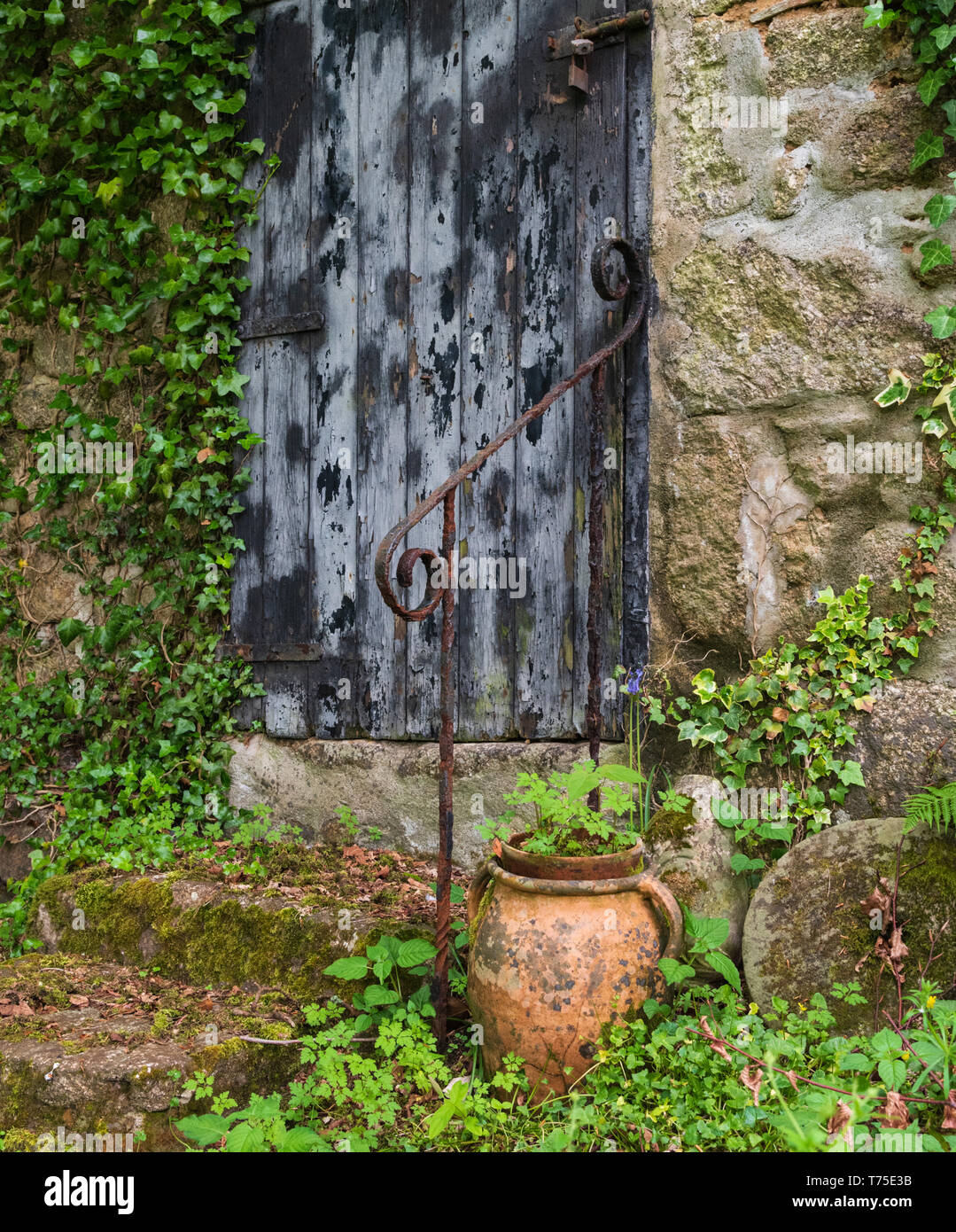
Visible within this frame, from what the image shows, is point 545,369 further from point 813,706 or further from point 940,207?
point 813,706

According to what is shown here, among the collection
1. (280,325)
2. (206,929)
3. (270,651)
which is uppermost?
(280,325)

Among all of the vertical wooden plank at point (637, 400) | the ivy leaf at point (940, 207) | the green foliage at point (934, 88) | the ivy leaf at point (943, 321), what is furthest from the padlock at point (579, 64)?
the ivy leaf at point (943, 321)

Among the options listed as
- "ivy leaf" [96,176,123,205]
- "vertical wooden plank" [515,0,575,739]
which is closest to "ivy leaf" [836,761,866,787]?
"vertical wooden plank" [515,0,575,739]

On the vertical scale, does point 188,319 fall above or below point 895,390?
above

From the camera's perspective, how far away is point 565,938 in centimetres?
190

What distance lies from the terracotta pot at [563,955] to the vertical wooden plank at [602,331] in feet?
2.22

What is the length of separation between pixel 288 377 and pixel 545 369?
94 cm

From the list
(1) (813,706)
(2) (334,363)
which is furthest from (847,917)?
(2) (334,363)

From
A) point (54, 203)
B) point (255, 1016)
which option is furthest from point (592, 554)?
point (54, 203)

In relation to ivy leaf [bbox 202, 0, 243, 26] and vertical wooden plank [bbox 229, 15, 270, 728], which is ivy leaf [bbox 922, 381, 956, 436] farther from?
ivy leaf [bbox 202, 0, 243, 26]

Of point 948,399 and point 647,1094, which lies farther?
point 948,399

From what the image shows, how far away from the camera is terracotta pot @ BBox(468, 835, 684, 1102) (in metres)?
1.88

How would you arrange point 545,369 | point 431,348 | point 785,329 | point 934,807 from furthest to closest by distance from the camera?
1. point 431,348
2. point 545,369
3. point 785,329
4. point 934,807

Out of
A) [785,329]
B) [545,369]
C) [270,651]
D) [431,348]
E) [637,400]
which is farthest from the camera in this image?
[270,651]
